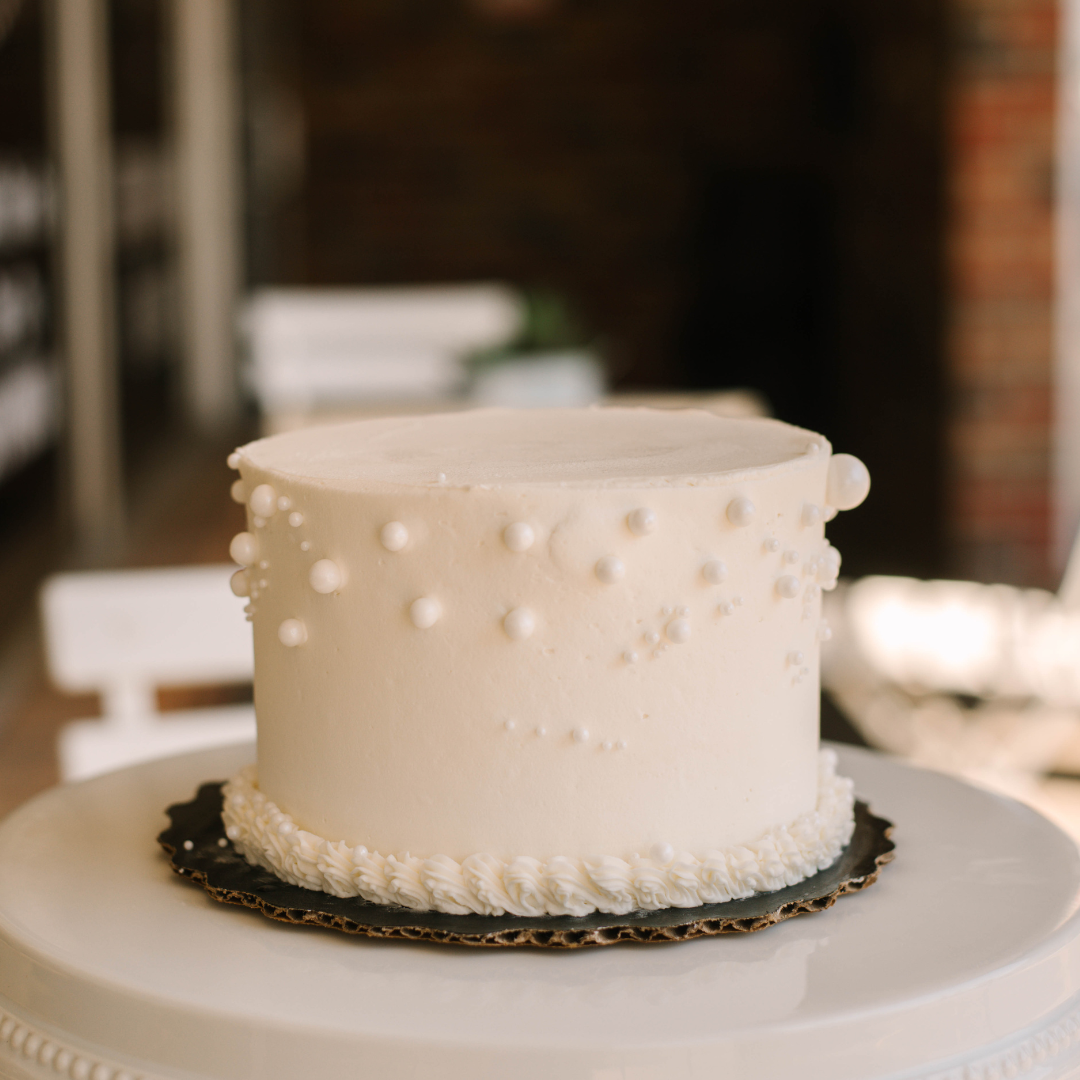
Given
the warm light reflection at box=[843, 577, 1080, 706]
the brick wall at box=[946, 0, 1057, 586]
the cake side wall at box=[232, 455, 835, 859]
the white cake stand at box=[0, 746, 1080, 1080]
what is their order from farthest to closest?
the brick wall at box=[946, 0, 1057, 586] < the warm light reflection at box=[843, 577, 1080, 706] < the cake side wall at box=[232, 455, 835, 859] < the white cake stand at box=[0, 746, 1080, 1080]

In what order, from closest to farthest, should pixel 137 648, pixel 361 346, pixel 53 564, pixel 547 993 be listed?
pixel 547 993 < pixel 137 648 < pixel 53 564 < pixel 361 346

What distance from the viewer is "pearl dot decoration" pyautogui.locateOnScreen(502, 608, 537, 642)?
68 cm

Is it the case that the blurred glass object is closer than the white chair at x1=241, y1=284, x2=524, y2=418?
Yes

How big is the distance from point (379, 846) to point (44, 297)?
8.98 feet

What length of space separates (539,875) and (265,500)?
228mm

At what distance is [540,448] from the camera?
0.80 metres

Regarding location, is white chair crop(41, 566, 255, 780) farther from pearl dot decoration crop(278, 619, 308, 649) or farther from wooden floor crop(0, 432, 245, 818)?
wooden floor crop(0, 432, 245, 818)

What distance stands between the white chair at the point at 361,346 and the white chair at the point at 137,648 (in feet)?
7.76

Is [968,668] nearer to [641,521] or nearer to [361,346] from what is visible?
[641,521]

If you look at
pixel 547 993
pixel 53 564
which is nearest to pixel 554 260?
pixel 53 564

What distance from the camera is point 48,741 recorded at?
2512 mm

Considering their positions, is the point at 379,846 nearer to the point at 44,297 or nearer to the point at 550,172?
the point at 44,297

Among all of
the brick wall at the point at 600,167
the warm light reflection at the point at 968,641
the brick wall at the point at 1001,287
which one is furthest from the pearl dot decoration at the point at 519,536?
the brick wall at the point at 600,167

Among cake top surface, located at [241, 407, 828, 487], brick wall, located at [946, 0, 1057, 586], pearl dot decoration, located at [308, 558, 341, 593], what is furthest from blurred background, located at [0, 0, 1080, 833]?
pearl dot decoration, located at [308, 558, 341, 593]
